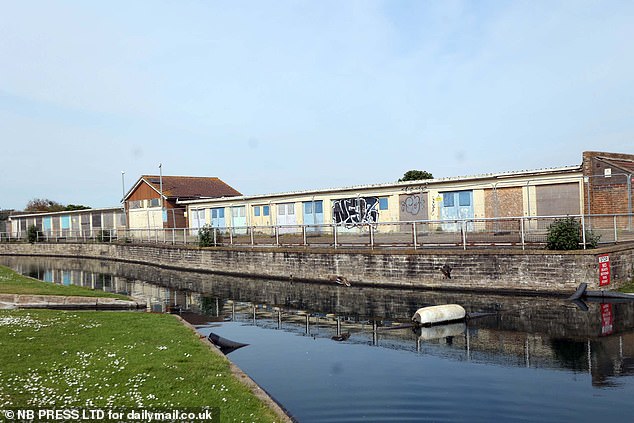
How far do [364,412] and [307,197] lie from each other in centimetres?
3199

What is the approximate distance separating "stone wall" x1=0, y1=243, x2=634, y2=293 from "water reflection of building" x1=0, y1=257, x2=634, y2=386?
0.89 meters

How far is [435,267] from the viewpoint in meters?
21.3

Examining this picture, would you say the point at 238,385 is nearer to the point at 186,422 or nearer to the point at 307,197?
the point at 186,422

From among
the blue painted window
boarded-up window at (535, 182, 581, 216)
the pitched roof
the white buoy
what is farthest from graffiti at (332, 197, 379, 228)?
the pitched roof

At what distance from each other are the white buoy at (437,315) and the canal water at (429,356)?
36 cm

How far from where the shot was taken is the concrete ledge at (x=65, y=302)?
57.6ft

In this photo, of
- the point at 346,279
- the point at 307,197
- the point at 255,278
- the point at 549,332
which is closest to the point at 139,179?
the point at 307,197

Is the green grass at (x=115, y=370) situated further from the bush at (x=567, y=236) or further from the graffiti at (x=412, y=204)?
the graffiti at (x=412, y=204)

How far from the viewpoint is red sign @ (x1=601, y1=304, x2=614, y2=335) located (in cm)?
1295

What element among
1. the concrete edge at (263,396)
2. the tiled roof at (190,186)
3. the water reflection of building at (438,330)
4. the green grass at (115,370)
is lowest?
the water reflection of building at (438,330)

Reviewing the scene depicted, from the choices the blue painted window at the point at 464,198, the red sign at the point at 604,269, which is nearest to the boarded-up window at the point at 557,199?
the blue painted window at the point at 464,198

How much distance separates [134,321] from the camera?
1332 cm

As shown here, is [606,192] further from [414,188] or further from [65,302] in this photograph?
[65,302]

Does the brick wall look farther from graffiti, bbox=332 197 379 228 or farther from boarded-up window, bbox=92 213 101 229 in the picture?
boarded-up window, bbox=92 213 101 229
